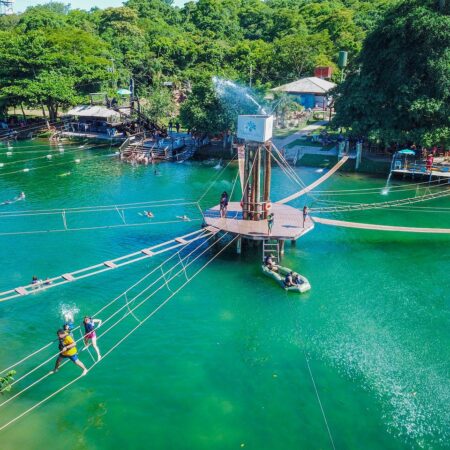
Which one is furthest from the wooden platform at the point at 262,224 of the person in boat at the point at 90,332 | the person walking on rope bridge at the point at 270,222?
the person in boat at the point at 90,332

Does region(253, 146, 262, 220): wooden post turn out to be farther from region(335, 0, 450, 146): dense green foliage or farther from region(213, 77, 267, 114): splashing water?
region(213, 77, 267, 114): splashing water

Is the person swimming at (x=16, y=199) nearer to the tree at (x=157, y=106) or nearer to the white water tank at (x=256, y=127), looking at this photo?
the white water tank at (x=256, y=127)

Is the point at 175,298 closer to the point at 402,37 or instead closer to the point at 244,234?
the point at 244,234

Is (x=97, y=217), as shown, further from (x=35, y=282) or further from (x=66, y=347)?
(x=66, y=347)

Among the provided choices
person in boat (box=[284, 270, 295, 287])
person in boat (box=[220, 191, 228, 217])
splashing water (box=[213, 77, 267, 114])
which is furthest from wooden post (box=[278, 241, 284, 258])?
splashing water (box=[213, 77, 267, 114])

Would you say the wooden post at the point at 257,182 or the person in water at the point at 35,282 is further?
the wooden post at the point at 257,182

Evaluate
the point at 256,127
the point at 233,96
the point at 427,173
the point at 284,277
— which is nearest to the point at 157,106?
the point at 233,96
